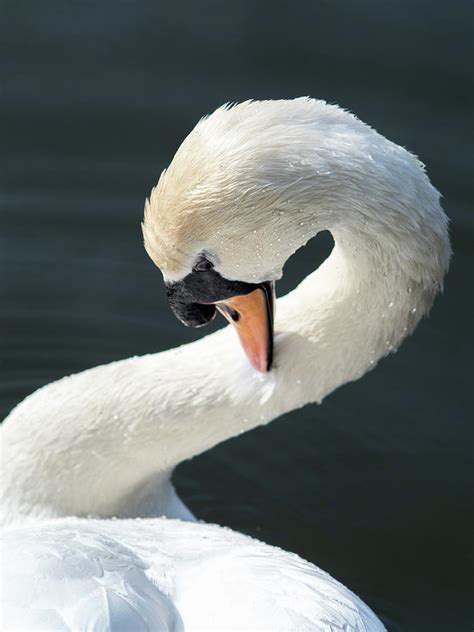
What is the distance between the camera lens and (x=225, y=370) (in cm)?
394

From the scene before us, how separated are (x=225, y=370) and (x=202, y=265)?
0.63 metres

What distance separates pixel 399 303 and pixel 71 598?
4.33 feet

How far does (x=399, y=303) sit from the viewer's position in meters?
3.61

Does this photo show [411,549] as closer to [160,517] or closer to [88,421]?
[160,517]

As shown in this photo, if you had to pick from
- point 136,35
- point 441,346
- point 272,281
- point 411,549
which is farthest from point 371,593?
point 136,35

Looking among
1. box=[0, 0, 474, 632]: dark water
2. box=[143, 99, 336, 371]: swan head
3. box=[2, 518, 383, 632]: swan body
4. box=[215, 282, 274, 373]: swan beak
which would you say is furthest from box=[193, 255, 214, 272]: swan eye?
box=[0, 0, 474, 632]: dark water

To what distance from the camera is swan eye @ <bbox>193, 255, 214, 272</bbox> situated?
11.1ft

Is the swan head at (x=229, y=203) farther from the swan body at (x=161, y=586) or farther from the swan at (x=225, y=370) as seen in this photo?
the swan body at (x=161, y=586)

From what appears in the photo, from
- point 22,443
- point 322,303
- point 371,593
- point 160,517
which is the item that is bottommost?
point 371,593

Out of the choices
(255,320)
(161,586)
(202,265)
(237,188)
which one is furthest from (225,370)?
(237,188)

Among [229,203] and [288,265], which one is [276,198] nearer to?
[229,203]

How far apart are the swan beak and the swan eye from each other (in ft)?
0.65

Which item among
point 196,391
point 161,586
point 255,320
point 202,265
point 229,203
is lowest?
point 161,586

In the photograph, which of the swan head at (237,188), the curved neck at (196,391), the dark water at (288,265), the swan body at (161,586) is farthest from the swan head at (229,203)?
the dark water at (288,265)
